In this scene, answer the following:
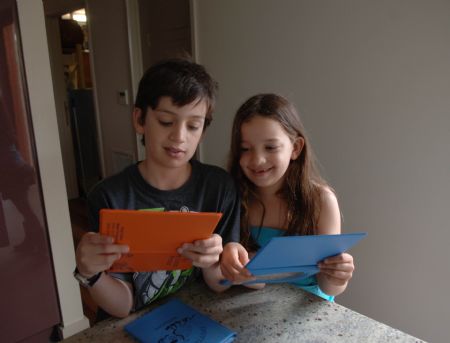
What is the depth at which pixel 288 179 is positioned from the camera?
1118 millimetres

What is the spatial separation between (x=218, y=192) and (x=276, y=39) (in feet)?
4.34

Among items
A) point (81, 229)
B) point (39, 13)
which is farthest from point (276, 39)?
point (81, 229)

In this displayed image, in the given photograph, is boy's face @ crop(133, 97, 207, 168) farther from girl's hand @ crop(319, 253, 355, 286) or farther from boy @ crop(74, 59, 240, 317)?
girl's hand @ crop(319, 253, 355, 286)

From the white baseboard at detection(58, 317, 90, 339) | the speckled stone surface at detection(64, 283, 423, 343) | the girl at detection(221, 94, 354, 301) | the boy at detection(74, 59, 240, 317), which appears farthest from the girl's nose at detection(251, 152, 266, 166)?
the white baseboard at detection(58, 317, 90, 339)

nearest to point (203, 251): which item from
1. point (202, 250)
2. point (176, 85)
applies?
point (202, 250)

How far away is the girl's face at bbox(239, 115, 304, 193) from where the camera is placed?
984 mm

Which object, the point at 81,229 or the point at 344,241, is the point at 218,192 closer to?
the point at 344,241

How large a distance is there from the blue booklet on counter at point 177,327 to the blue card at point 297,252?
140 mm

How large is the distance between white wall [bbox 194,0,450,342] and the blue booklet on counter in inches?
47.0

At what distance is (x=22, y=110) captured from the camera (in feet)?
5.14

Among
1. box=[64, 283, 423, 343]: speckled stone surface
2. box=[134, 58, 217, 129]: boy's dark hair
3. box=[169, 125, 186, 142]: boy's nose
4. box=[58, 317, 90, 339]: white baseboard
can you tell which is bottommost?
box=[58, 317, 90, 339]: white baseboard

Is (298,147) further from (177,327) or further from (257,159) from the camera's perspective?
(177,327)

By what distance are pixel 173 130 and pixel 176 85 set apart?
0.38 ft

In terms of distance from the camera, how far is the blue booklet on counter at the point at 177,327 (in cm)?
68
